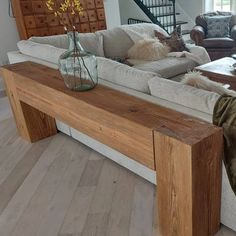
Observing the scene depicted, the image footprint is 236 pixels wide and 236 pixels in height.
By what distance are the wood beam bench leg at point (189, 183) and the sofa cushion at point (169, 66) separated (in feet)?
6.61

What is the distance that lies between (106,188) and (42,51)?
141 centimetres

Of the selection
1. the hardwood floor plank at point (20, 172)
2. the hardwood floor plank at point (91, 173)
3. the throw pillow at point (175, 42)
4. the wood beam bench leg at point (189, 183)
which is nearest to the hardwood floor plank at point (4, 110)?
the hardwood floor plank at point (20, 172)

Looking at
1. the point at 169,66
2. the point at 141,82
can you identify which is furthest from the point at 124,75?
the point at 169,66

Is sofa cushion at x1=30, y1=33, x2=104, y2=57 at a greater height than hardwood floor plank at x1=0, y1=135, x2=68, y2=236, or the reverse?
sofa cushion at x1=30, y1=33, x2=104, y2=57

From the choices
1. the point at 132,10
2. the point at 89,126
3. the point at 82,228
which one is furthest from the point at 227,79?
the point at 132,10

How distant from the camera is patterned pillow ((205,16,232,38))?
5285 mm

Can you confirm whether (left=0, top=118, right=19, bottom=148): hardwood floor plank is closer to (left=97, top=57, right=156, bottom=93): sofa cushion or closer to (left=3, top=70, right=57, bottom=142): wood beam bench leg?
(left=3, top=70, right=57, bottom=142): wood beam bench leg

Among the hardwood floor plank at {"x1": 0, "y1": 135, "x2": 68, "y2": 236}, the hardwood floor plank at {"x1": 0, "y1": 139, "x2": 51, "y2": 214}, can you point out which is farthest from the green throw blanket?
the hardwood floor plank at {"x1": 0, "y1": 139, "x2": 51, "y2": 214}

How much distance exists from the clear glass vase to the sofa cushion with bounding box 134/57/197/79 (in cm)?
143

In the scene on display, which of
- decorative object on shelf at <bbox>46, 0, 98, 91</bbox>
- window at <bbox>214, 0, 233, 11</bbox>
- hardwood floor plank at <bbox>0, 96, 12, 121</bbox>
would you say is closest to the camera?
decorative object on shelf at <bbox>46, 0, 98, 91</bbox>

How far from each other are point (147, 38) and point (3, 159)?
7.74 feet

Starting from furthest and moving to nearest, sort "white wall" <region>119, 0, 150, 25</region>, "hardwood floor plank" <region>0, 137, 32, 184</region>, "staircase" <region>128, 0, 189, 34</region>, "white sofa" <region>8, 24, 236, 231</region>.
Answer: "white wall" <region>119, 0, 150, 25</region>, "staircase" <region>128, 0, 189, 34</region>, "hardwood floor plank" <region>0, 137, 32, 184</region>, "white sofa" <region>8, 24, 236, 231</region>

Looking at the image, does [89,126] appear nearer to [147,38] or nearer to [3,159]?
[3,159]

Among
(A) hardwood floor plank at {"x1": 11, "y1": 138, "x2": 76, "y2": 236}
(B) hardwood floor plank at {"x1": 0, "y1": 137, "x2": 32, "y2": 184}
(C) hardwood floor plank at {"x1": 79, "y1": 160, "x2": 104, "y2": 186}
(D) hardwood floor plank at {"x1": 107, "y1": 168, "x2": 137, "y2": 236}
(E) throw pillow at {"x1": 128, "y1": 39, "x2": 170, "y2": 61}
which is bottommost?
(D) hardwood floor plank at {"x1": 107, "y1": 168, "x2": 137, "y2": 236}
